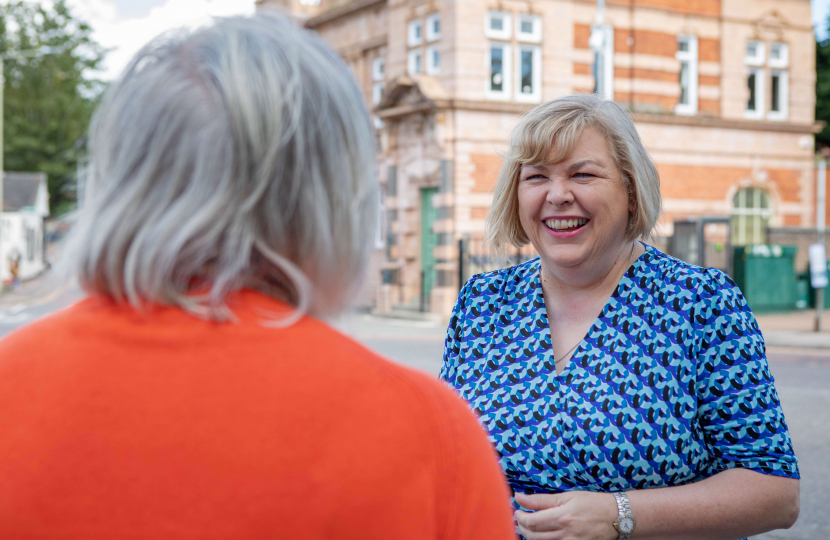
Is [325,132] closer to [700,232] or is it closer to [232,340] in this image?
[232,340]

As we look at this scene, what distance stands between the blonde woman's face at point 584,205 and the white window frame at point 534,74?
63.9 ft

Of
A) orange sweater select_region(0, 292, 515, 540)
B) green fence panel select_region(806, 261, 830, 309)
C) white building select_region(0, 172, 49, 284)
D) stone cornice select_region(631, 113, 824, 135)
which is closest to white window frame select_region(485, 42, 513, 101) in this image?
stone cornice select_region(631, 113, 824, 135)

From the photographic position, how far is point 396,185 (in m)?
23.0

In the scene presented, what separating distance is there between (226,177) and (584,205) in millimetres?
1594

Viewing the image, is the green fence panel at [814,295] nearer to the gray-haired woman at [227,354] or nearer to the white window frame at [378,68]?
the white window frame at [378,68]

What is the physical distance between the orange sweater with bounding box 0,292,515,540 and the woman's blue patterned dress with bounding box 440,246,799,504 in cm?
120

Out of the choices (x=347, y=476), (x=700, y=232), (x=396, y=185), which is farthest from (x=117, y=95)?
(x=396, y=185)

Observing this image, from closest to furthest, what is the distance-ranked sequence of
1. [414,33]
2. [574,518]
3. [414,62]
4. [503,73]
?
[574,518]
[503,73]
[414,33]
[414,62]

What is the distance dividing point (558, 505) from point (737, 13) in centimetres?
2452

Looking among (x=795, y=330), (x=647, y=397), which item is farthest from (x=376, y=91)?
(x=647, y=397)

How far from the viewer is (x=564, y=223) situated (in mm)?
2477

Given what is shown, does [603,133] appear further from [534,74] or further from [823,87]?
[823,87]

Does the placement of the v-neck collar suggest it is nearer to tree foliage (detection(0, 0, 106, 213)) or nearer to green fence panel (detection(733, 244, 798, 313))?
green fence panel (detection(733, 244, 798, 313))

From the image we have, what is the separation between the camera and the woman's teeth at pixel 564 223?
2.46 m
